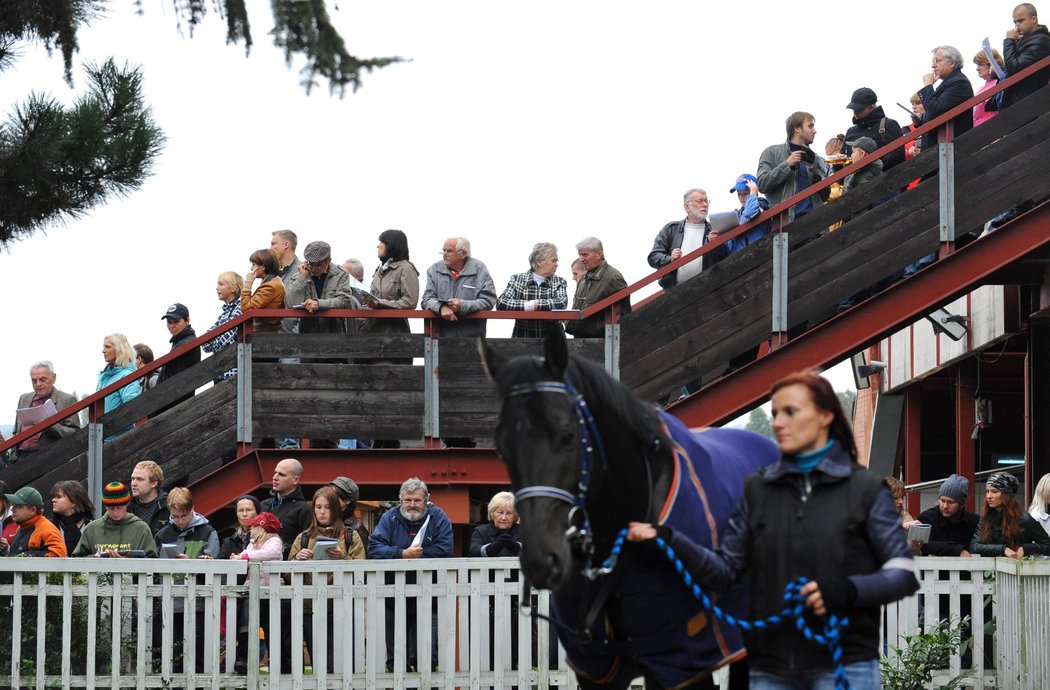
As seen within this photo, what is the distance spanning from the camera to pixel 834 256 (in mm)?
12609

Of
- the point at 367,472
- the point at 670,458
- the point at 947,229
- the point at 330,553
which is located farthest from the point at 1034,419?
the point at 670,458

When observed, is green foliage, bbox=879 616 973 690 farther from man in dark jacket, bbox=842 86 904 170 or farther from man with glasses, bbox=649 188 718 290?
man in dark jacket, bbox=842 86 904 170

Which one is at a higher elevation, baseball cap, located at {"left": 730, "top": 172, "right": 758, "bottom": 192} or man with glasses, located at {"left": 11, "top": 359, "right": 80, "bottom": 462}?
baseball cap, located at {"left": 730, "top": 172, "right": 758, "bottom": 192}

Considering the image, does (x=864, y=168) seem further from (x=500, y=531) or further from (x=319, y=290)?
(x=319, y=290)

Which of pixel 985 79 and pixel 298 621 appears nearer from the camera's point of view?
pixel 298 621

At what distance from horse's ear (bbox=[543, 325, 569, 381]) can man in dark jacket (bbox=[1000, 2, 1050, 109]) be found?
28.6 feet

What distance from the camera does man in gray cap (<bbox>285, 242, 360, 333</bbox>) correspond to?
1298 centimetres

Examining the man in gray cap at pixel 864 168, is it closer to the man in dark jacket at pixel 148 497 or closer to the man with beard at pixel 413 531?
the man with beard at pixel 413 531

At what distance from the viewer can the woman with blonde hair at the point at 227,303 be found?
1344 cm

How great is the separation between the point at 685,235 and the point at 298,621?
539 centimetres

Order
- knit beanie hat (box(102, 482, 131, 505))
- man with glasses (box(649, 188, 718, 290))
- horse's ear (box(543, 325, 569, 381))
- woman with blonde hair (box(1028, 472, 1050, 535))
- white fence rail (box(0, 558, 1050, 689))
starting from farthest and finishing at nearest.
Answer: man with glasses (box(649, 188, 718, 290)) → woman with blonde hair (box(1028, 472, 1050, 535)) → knit beanie hat (box(102, 482, 131, 505)) → white fence rail (box(0, 558, 1050, 689)) → horse's ear (box(543, 325, 569, 381))

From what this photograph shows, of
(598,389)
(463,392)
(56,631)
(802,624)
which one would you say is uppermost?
(463,392)

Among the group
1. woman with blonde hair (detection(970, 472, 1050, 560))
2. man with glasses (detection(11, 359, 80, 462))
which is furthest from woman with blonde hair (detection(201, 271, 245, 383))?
woman with blonde hair (detection(970, 472, 1050, 560))

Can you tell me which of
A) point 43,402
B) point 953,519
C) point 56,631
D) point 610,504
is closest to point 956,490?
point 953,519
